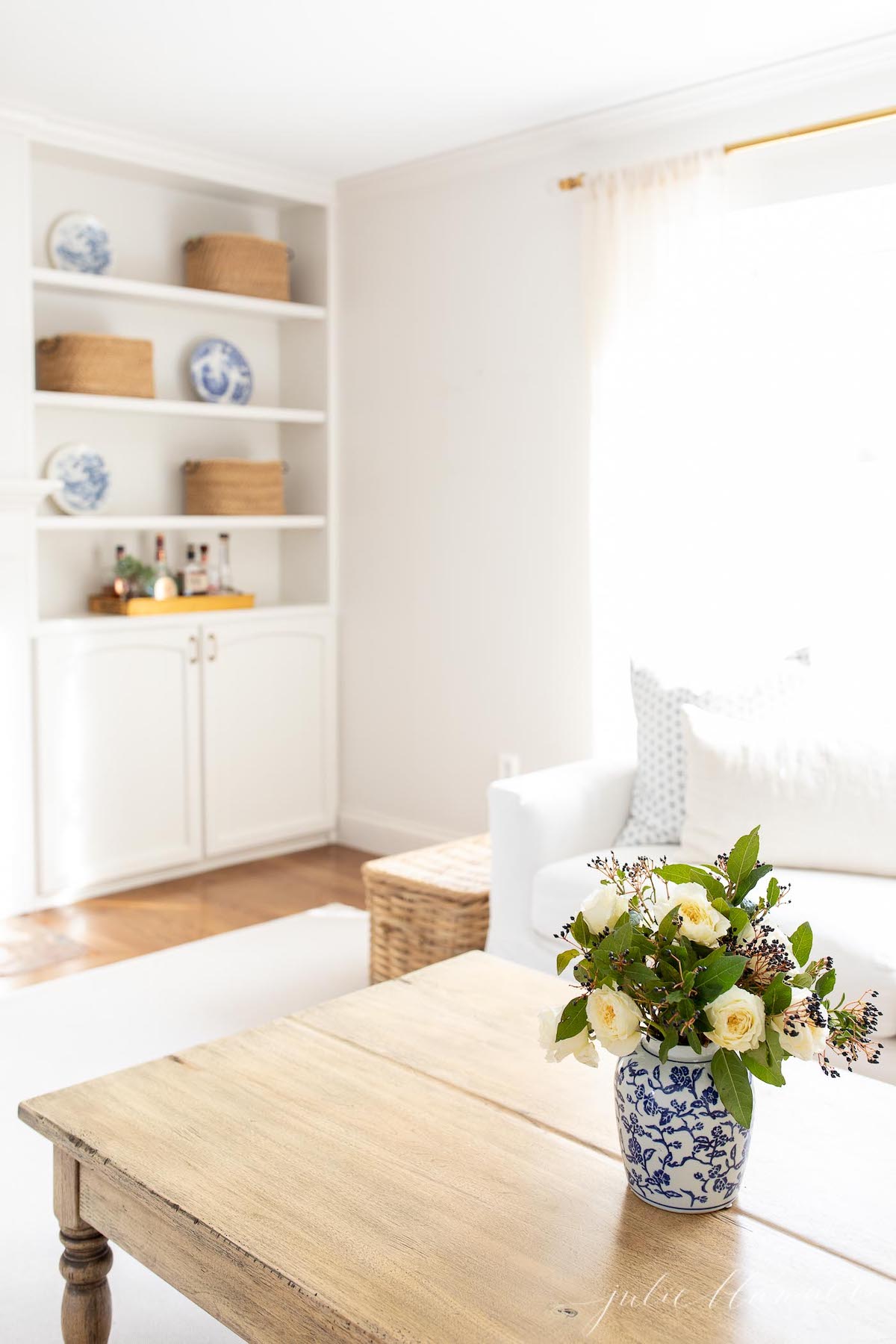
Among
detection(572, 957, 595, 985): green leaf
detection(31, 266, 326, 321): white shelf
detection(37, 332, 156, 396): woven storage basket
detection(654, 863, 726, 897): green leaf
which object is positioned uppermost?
detection(31, 266, 326, 321): white shelf

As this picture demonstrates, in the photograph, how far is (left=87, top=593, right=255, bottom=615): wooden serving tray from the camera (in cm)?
427

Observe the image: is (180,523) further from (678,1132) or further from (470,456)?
(678,1132)

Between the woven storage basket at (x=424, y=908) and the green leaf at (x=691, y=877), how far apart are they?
1.72 m

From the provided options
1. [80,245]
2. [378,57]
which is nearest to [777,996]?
[378,57]

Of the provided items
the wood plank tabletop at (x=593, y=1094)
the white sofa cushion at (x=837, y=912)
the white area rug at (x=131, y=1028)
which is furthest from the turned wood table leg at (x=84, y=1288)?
the white sofa cushion at (x=837, y=912)

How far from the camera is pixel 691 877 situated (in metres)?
1.42

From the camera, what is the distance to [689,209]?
358cm

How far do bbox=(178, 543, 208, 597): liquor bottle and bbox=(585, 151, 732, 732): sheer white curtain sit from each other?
1483 millimetres

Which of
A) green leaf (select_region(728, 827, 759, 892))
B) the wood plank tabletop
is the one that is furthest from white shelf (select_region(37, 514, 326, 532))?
green leaf (select_region(728, 827, 759, 892))

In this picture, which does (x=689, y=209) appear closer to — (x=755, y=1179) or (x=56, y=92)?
(x=56, y=92)

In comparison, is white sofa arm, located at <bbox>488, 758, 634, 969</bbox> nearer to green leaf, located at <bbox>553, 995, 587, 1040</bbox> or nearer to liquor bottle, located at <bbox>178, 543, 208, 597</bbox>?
green leaf, located at <bbox>553, 995, 587, 1040</bbox>

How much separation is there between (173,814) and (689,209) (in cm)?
262

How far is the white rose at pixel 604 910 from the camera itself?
139 centimetres

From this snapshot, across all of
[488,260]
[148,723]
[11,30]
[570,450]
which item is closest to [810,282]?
[570,450]
